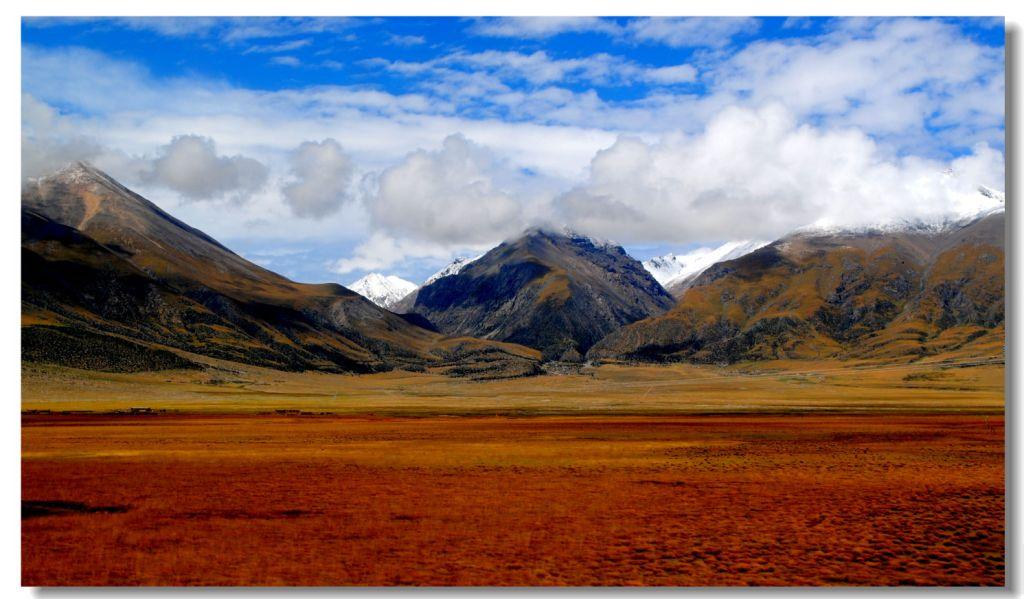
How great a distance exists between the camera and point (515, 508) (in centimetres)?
2925

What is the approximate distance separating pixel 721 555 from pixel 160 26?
1046 inches

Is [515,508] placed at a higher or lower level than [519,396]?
higher

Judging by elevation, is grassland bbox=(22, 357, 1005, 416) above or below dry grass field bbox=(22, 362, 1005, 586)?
below

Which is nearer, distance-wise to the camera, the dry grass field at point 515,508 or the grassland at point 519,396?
the dry grass field at point 515,508

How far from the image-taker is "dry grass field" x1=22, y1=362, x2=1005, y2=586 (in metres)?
22.6

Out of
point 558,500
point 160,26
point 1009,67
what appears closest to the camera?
point 1009,67

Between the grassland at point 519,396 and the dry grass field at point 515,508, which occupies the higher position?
the dry grass field at point 515,508

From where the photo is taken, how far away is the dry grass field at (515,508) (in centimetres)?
2261

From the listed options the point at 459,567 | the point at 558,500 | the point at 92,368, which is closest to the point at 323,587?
the point at 459,567

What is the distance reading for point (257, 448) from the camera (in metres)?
48.1

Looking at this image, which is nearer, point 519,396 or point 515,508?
point 515,508

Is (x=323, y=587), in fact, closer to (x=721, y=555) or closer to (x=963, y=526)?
(x=721, y=555)

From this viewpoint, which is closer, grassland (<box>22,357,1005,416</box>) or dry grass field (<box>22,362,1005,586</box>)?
dry grass field (<box>22,362,1005,586</box>)
